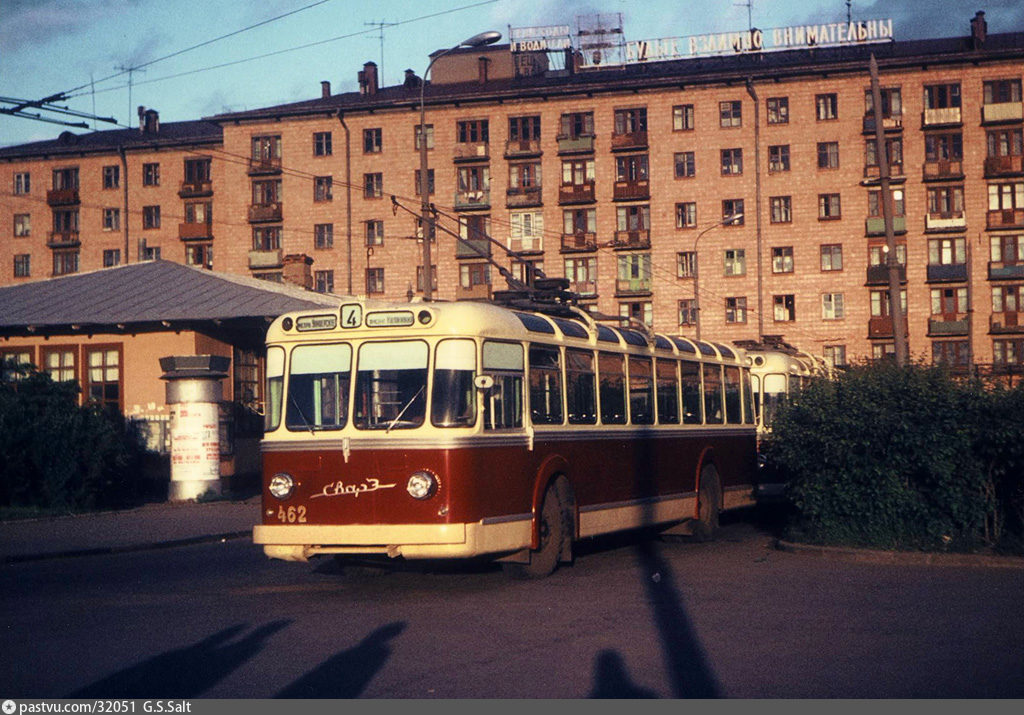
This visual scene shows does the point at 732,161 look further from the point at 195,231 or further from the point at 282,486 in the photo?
the point at 282,486

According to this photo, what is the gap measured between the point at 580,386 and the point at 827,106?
2113 inches

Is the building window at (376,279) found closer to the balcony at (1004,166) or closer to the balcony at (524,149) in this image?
the balcony at (524,149)

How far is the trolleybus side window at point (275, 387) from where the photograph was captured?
13.6 m

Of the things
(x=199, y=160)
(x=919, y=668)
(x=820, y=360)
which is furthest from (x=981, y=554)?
(x=199, y=160)

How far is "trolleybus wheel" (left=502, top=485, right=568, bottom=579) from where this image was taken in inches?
556

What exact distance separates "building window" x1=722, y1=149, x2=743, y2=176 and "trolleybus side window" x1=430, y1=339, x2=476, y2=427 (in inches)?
2183

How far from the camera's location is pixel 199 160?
77375 millimetres

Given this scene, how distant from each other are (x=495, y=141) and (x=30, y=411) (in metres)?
46.9

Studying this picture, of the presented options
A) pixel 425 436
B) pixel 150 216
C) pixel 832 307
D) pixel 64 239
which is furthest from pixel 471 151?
pixel 425 436

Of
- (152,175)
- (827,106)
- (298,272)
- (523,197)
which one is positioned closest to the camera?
(298,272)

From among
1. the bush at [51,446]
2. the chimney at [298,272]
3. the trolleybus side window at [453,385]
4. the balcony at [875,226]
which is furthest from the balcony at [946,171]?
the trolleybus side window at [453,385]

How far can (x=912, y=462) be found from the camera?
630 inches

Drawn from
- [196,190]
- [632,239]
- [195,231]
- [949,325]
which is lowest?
[949,325]
